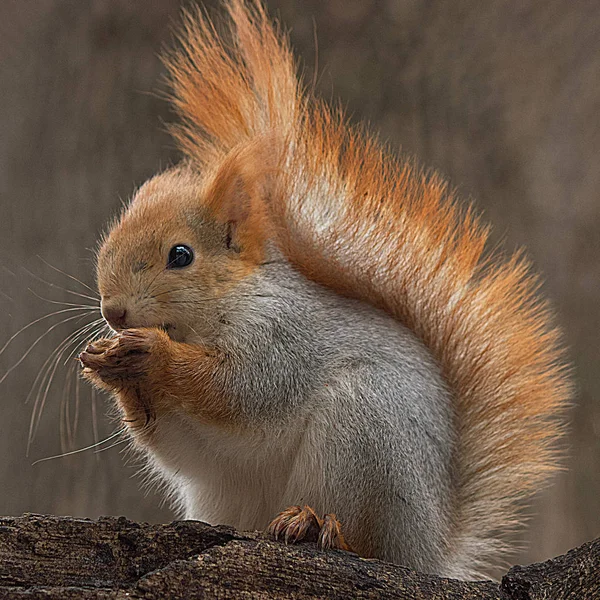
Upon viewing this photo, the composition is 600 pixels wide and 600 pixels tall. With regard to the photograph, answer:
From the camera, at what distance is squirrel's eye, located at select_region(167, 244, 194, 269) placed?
46.6 inches

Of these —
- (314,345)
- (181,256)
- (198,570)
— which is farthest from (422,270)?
(198,570)

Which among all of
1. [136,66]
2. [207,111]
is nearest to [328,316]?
[207,111]

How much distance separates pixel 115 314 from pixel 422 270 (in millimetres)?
437

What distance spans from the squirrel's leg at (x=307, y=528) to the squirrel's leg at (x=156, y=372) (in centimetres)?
19

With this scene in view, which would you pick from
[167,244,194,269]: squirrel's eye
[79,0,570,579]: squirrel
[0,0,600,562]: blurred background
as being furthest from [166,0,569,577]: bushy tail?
[0,0,600,562]: blurred background

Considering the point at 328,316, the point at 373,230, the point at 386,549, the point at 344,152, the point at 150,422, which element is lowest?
the point at 386,549

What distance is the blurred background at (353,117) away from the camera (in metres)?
1.95

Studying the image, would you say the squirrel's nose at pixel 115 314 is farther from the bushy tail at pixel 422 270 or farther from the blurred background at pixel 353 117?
the blurred background at pixel 353 117

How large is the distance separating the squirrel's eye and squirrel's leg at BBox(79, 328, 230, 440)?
10 centimetres

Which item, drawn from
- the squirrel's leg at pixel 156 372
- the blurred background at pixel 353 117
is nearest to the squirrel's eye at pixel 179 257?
the squirrel's leg at pixel 156 372

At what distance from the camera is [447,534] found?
1145 millimetres

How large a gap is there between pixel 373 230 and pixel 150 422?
42cm

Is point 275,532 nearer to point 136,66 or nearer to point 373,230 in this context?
point 373,230

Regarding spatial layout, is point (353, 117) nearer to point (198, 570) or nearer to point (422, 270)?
point (422, 270)
